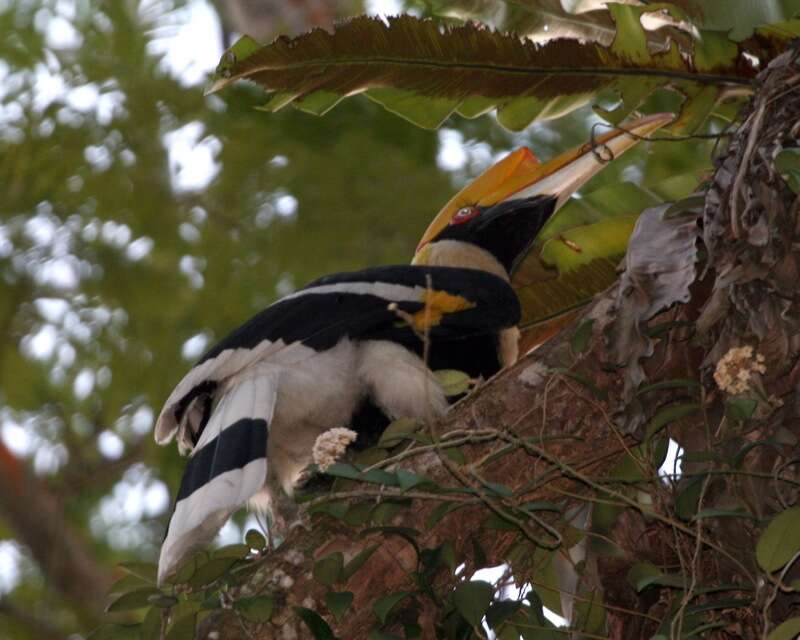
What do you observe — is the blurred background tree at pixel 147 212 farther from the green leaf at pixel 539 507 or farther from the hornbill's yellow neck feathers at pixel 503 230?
the green leaf at pixel 539 507

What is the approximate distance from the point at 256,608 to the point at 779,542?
26.0 inches

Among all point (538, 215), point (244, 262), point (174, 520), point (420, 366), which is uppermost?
point (174, 520)

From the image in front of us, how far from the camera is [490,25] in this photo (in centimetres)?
273

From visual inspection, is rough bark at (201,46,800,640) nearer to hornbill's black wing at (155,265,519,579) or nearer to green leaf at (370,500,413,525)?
green leaf at (370,500,413,525)

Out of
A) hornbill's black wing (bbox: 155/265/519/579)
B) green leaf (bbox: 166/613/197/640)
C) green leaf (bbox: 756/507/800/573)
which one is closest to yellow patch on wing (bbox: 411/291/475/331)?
hornbill's black wing (bbox: 155/265/519/579)

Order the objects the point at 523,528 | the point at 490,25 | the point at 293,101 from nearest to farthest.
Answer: the point at 523,528 < the point at 293,101 < the point at 490,25

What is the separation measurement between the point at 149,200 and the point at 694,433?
2.44 meters

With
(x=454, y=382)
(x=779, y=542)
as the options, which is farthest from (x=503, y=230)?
(x=779, y=542)

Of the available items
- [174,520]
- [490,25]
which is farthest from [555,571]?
[490,25]

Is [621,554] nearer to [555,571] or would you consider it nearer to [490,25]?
[555,571]

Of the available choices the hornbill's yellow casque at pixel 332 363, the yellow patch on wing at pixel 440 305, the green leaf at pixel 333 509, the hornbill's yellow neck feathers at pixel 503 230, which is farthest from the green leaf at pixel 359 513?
the hornbill's yellow neck feathers at pixel 503 230

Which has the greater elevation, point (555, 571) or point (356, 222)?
point (555, 571)

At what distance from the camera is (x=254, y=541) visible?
199 centimetres

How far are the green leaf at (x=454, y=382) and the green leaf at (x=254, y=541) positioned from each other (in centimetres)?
38
